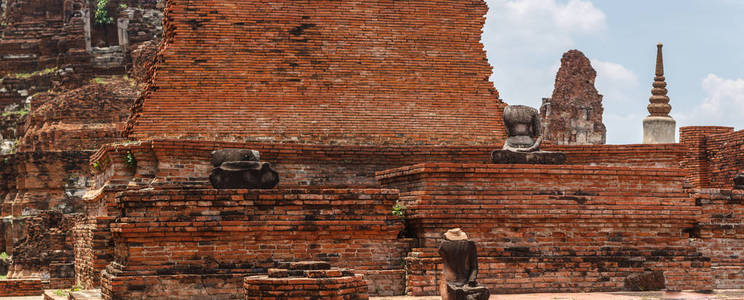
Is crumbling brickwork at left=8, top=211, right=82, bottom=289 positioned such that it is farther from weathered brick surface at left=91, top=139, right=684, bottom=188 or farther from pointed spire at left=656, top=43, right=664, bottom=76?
pointed spire at left=656, top=43, right=664, bottom=76

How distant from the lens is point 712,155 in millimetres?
20797

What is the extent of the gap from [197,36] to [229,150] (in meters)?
3.93

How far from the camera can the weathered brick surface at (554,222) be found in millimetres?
12750

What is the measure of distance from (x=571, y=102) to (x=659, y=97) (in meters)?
11.6

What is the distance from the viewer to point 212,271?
39.6 feet

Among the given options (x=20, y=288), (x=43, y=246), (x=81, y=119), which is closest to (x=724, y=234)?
(x=20, y=288)

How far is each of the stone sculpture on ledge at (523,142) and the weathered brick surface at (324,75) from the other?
2358 millimetres

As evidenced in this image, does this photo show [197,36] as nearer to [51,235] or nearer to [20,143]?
[51,235]

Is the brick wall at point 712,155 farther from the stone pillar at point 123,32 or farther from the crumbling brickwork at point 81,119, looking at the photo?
the stone pillar at point 123,32

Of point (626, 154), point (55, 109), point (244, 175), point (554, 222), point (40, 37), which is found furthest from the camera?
point (40, 37)

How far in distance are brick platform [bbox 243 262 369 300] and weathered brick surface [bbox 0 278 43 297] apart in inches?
403

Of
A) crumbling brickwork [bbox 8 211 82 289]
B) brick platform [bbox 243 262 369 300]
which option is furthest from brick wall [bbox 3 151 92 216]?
brick platform [bbox 243 262 369 300]

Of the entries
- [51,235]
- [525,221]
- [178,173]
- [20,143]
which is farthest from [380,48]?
[20,143]

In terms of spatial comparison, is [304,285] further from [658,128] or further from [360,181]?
[658,128]
